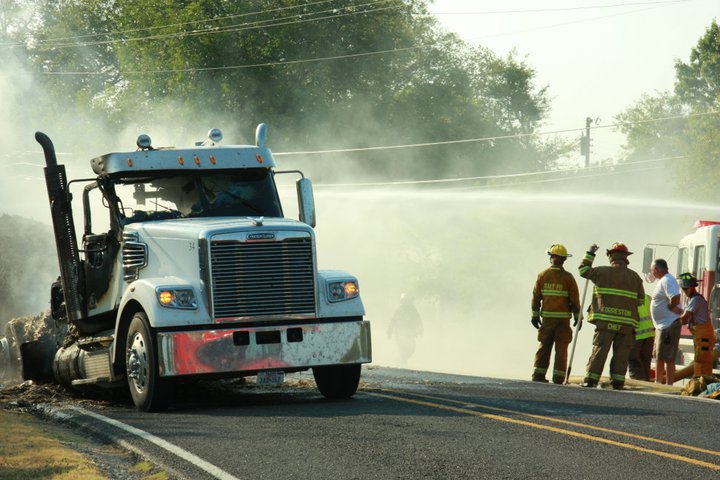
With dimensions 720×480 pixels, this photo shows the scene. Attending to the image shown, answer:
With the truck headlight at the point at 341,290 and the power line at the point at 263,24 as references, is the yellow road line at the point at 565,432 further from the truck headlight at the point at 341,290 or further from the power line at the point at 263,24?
the power line at the point at 263,24

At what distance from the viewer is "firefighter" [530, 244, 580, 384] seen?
1636cm

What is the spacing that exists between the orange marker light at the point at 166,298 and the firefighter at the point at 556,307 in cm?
641

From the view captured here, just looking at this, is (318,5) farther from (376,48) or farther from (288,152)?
(288,152)

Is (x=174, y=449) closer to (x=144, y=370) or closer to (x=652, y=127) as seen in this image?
(x=144, y=370)

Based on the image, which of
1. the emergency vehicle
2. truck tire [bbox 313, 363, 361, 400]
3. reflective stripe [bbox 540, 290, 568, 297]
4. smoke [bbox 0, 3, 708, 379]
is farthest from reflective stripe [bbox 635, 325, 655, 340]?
smoke [bbox 0, 3, 708, 379]

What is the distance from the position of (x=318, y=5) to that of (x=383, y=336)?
62.5 ft

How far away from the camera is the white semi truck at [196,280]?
11.5 metres

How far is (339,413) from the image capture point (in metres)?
11.0

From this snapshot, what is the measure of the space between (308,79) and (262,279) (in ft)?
147

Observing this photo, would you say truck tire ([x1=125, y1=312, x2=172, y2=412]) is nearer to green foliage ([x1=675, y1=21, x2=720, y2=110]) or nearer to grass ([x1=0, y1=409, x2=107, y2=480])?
grass ([x1=0, y1=409, x2=107, y2=480])

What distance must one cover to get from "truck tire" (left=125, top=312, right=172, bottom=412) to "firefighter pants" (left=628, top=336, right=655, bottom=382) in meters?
9.54

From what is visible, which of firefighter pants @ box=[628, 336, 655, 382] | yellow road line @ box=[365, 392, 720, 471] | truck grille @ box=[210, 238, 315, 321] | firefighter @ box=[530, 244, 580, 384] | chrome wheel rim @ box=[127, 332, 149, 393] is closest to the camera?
yellow road line @ box=[365, 392, 720, 471]

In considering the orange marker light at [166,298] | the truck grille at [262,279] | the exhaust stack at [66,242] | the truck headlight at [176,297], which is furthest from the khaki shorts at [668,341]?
the orange marker light at [166,298]

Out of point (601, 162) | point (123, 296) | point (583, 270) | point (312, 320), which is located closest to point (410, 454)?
point (312, 320)
